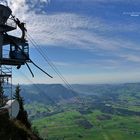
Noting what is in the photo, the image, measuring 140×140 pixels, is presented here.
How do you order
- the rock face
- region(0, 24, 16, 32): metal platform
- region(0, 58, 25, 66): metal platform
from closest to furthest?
1. the rock face
2. region(0, 24, 16, 32): metal platform
3. region(0, 58, 25, 66): metal platform

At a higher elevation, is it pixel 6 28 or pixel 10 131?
pixel 6 28

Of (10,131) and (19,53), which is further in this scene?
(19,53)

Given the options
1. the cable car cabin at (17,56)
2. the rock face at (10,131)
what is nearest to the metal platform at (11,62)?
the cable car cabin at (17,56)

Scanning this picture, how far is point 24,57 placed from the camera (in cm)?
4841

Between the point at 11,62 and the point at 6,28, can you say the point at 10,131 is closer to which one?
the point at 11,62

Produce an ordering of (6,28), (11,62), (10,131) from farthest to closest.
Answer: (11,62) < (6,28) < (10,131)

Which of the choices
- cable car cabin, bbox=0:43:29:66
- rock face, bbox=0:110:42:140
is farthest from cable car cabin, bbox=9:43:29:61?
rock face, bbox=0:110:42:140

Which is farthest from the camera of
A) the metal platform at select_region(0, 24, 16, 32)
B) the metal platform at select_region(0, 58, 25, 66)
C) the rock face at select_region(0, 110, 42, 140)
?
the metal platform at select_region(0, 58, 25, 66)

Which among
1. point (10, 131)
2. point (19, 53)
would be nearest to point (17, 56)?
point (19, 53)

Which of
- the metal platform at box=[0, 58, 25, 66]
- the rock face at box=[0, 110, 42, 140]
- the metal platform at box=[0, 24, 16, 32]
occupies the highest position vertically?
the metal platform at box=[0, 24, 16, 32]

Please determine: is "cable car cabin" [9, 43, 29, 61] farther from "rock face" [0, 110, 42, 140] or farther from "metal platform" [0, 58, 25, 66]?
"rock face" [0, 110, 42, 140]

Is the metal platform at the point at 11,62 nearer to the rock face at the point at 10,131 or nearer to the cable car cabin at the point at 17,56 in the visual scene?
the cable car cabin at the point at 17,56

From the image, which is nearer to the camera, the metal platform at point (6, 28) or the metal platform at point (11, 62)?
the metal platform at point (6, 28)

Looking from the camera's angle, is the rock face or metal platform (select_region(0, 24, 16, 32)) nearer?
the rock face
